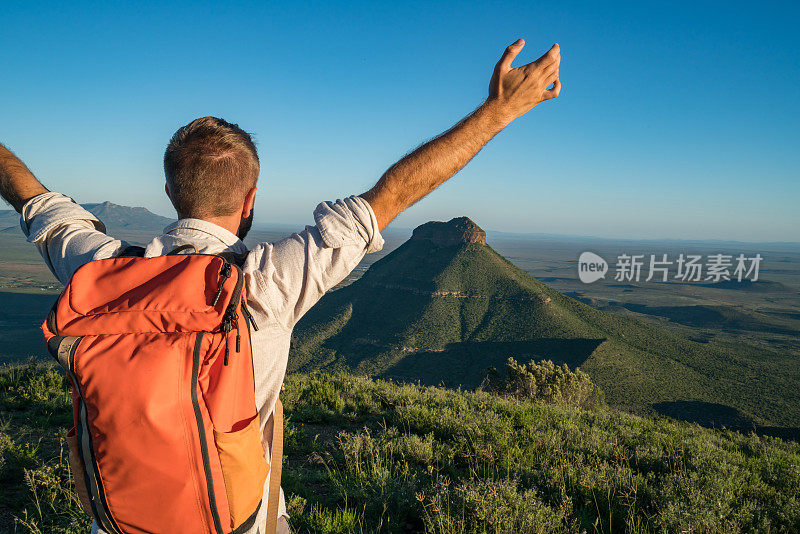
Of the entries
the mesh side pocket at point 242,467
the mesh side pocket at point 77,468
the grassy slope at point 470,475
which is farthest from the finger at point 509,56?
the grassy slope at point 470,475

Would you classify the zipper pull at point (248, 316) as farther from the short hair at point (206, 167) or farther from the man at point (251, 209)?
the short hair at point (206, 167)

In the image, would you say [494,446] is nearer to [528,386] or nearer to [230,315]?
[230,315]

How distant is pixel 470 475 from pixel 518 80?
12.4ft

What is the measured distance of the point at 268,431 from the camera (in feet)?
5.57

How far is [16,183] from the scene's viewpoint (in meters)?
1.75

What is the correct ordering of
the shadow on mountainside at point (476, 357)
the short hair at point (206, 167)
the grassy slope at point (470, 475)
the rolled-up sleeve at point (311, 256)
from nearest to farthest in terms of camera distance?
the rolled-up sleeve at point (311, 256) < the short hair at point (206, 167) < the grassy slope at point (470, 475) < the shadow on mountainside at point (476, 357)

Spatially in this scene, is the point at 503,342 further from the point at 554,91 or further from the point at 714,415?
the point at 554,91

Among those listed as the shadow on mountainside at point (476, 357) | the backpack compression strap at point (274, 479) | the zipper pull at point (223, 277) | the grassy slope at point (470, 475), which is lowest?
the shadow on mountainside at point (476, 357)

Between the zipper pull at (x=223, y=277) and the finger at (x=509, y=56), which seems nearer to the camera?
the zipper pull at (x=223, y=277)

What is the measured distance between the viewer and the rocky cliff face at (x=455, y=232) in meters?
77.3

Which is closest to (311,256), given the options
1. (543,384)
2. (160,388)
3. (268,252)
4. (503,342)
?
(268,252)

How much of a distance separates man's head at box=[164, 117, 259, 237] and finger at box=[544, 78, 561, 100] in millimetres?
1221

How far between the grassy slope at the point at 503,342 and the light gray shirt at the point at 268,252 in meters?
44.9

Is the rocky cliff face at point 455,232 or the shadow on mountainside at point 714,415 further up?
the rocky cliff face at point 455,232
